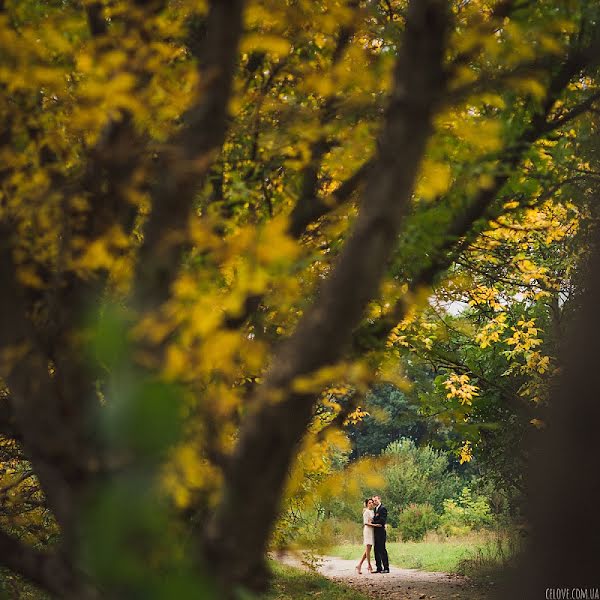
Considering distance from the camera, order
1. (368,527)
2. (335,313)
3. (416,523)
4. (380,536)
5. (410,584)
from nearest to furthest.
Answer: (335,313) < (410,584) < (368,527) < (380,536) < (416,523)

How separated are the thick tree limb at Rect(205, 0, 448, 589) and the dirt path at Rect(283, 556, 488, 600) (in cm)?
1030

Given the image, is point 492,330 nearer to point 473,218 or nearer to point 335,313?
point 473,218

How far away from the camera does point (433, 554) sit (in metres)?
19.7

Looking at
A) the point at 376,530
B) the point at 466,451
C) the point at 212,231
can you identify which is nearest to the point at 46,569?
the point at 212,231

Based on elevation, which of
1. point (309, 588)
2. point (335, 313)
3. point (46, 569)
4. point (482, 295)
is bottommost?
point (309, 588)

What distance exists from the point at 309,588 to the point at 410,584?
92.7 inches

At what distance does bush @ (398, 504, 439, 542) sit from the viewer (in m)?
27.7

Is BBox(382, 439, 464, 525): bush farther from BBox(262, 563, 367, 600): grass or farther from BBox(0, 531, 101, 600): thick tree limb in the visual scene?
BBox(0, 531, 101, 600): thick tree limb

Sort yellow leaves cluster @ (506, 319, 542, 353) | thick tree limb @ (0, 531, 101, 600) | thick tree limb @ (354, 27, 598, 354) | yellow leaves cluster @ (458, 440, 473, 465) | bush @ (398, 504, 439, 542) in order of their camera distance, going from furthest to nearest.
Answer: bush @ (398, 504, 439, 542) < yellow leaves cluster @ (458, 440, 473, 465) < yellow leaves cluster @ (506, 319, 542, 353) < thick tree limb @ (354, 27, 598, 354) < thick tree limb @ (0, 531, 101, 600)

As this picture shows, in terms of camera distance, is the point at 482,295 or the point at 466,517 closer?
the point at 482,295

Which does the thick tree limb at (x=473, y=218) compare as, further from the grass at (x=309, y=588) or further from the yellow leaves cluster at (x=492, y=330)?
the grass at (x=309, y=588)

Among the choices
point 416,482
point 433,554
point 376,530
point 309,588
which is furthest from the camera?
point 416,482

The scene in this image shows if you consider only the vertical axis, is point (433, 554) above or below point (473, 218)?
below

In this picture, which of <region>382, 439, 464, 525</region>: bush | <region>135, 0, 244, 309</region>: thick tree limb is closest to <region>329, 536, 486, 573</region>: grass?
<region>382, 439, 464, 525</region>: bush
